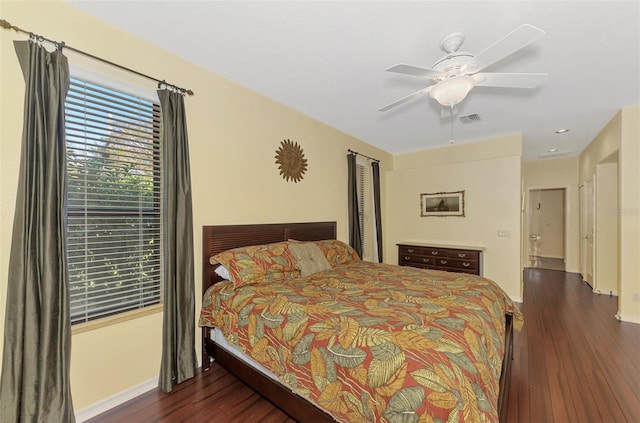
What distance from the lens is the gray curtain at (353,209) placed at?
14.5ft

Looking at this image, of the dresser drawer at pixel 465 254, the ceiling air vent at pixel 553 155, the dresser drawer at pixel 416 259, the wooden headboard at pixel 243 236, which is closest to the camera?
the wooden headboard at pixel 243 236

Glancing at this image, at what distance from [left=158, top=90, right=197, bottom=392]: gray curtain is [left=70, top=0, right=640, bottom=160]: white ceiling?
1.64 feet

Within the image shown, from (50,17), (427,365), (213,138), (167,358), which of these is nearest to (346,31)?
(213,138)

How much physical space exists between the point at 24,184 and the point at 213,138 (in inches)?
55.1

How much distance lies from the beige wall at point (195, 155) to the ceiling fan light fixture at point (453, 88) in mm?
1899

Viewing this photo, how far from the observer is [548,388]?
2.22 meters

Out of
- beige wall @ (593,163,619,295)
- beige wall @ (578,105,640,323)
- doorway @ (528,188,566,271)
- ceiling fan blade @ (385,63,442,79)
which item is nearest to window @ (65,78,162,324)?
ceiling fan blade @ (385,63,442,79)

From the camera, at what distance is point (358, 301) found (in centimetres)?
197

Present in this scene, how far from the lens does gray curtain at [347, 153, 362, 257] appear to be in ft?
14.5

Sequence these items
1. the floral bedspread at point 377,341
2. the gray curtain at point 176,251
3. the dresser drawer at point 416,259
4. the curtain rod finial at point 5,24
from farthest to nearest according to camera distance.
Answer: the dresser drawer at point 416,259 < the gray curtain at point 176,251 < the curtain rod finial at point 5,24 < the floral bedspread at point 377,341

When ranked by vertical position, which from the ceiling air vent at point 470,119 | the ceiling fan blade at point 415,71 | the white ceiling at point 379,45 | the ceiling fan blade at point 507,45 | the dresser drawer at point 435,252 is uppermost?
the white ceiling at point 379,45

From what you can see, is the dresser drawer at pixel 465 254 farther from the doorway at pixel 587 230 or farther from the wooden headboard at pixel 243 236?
the doorway at pixel 587 230

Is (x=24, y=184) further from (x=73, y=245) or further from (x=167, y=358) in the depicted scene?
(x=167, y=358)

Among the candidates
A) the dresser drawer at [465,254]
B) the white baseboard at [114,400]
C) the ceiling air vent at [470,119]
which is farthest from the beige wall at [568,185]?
the white baseboard at [114,400]
